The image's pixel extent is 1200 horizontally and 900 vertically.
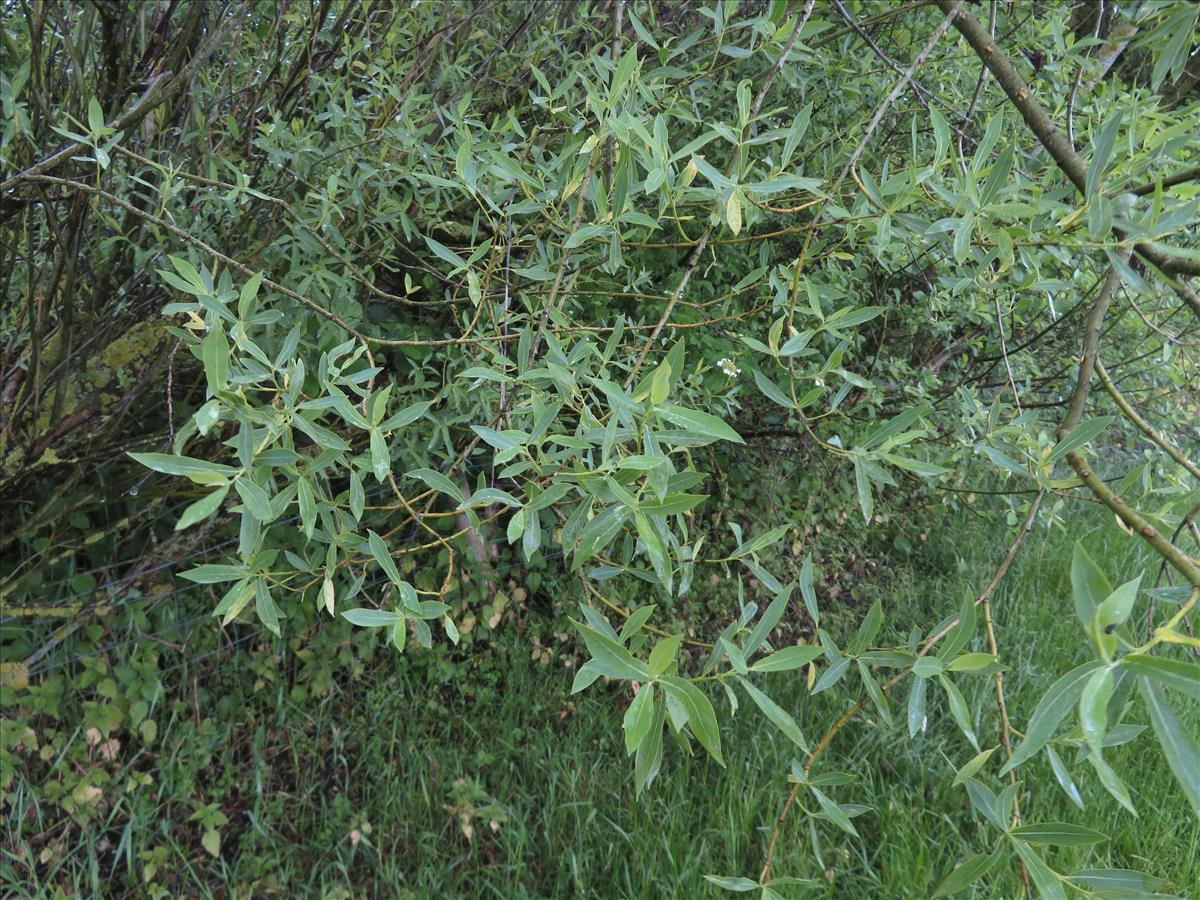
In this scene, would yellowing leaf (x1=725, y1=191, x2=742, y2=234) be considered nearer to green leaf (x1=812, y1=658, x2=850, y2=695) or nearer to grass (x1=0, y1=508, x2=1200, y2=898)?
green leaf (x1=812, y1=658, x2=850, y2=695)

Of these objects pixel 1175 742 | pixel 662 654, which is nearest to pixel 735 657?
pixel 662 654

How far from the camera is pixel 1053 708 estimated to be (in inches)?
25.4

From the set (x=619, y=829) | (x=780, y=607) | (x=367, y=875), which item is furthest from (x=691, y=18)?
(x=367, y=875)

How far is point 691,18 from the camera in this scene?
257cm

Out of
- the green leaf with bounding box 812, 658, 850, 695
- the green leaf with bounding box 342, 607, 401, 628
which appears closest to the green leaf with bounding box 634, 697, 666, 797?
the green leaf with bounding box 812, 658, 850, 695

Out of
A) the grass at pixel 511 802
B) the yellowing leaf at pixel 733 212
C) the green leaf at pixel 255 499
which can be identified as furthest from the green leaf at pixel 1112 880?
the grass at pixel 511 802

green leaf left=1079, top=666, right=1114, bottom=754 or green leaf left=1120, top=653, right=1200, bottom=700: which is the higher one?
green leaf left=1120, top=653, right=1200, bottom=700

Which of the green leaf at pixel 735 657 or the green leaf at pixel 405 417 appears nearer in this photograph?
the green leaf at pixel 735 657

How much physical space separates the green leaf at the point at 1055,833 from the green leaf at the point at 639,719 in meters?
0.42

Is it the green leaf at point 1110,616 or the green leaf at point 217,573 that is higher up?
the green leaf at point 1110,616

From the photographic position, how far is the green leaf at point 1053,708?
64cm

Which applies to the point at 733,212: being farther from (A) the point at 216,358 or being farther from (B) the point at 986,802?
(B) the point at 986,802

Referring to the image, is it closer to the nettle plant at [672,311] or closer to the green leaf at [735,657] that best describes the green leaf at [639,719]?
the nettle plant at [672,311]

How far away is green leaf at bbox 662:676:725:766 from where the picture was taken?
0.76 m
